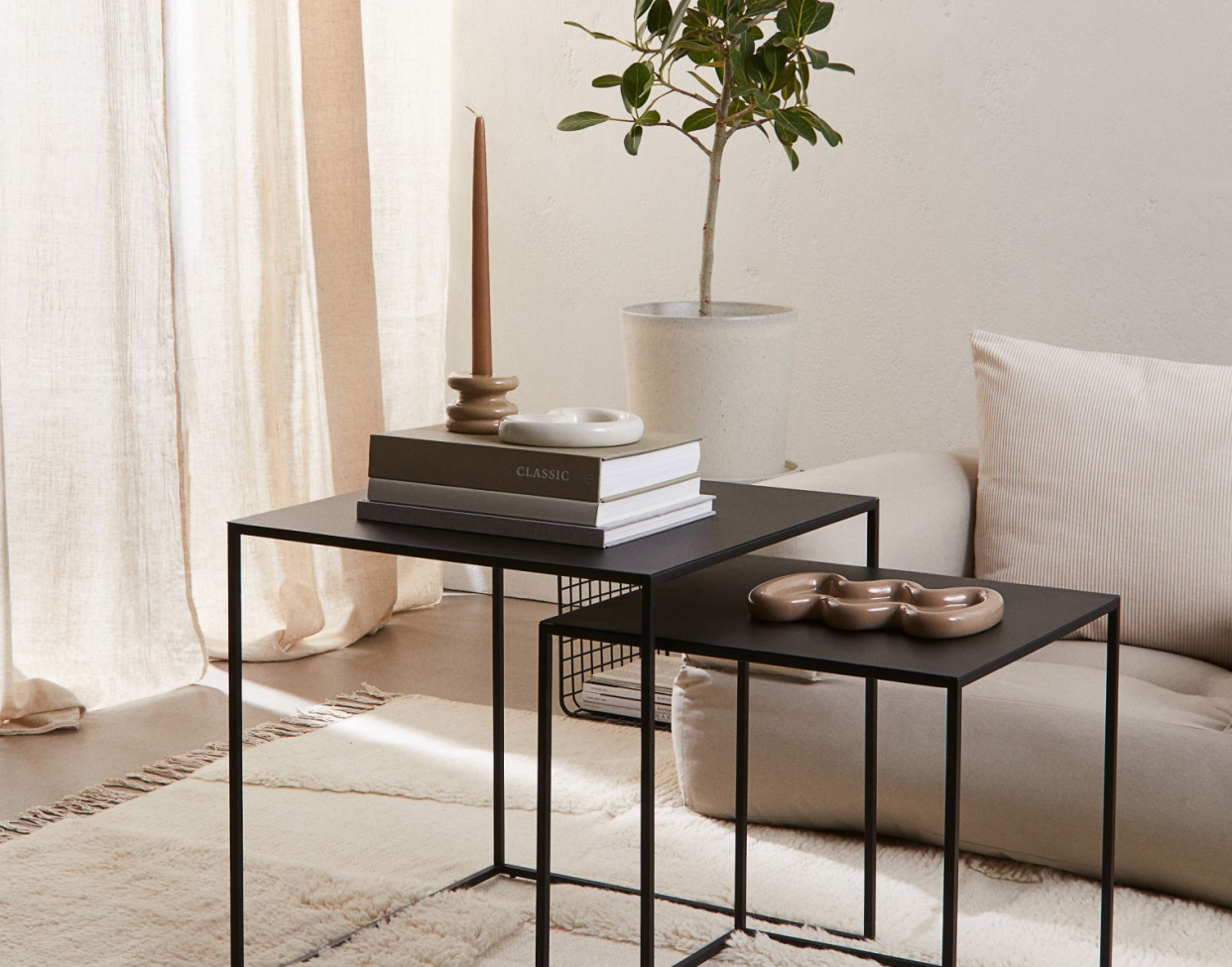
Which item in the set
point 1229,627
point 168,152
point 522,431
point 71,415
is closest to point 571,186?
point 168,152

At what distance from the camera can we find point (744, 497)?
1.64 m

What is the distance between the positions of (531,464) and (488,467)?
0.17 ft

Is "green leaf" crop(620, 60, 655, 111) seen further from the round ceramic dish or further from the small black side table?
the round ceramic dish

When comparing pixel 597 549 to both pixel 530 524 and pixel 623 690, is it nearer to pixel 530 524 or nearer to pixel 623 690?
pixel 530 524

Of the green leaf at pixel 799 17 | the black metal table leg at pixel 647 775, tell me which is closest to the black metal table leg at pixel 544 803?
the black metal table leg at pixel 647 775

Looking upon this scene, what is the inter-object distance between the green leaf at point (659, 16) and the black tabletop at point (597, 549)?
1.21 m

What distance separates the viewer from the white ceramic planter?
247 centimetres

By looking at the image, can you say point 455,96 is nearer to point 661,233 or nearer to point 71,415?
point 661,233

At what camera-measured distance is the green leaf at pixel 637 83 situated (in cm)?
252

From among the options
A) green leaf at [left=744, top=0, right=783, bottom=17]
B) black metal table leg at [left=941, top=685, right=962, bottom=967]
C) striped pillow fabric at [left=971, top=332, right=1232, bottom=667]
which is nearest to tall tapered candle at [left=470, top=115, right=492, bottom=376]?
black metal table leg at [left=941, top=685, right=962, bottom=967]

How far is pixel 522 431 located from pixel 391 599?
6.42 ft

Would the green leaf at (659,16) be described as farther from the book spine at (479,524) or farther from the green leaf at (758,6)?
the book spine at (479,524)

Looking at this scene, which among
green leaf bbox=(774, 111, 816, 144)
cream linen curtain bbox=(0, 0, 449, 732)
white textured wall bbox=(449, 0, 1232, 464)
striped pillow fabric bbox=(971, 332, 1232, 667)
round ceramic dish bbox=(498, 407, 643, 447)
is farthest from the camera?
white textured wall bbox=(449, 0, 1232, 464)

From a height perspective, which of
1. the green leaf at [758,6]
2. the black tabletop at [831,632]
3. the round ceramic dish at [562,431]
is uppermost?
the green leaf at [758,6]
